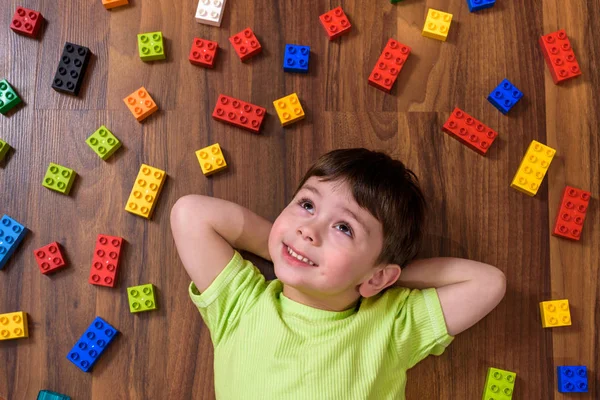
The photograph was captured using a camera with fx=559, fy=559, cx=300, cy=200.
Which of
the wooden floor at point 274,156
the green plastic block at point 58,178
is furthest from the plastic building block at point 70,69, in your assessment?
the green plastic block at point 58,178

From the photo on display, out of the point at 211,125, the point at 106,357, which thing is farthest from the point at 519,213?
the point at 106,357

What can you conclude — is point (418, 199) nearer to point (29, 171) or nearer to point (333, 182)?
point (333, 182)

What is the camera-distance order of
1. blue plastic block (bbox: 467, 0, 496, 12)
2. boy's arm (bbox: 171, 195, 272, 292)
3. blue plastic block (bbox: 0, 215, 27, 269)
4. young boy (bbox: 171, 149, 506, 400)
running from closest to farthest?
young boy (bbox: 171, 149, 506, 400)
boy's arm (bbox: 171, 195, 272, 292)
blue plastic block (bbox: 0, 215, 27, 269)
blue plastic block (bbox: 467, 0, 496, 12)

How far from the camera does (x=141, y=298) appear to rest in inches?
46.4

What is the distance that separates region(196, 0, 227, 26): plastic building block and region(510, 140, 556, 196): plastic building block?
0.75 meters

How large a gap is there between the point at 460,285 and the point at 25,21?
1.08m

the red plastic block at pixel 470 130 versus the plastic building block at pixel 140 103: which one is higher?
the plastic building block at pixel 140 103

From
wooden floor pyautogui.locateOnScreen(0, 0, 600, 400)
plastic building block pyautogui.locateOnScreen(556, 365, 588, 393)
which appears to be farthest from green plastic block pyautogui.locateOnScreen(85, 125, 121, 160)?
plastic building block pyautogui.locateOnScreen(556, 365, 588, 393)

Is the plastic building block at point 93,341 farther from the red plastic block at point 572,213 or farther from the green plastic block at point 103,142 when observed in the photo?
the red plastic block at point 572,213

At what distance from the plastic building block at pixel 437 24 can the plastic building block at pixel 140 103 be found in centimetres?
64

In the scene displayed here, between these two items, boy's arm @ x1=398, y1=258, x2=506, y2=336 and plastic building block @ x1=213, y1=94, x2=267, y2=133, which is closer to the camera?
boy's arm @ x1=398, y1=258, x2=506, y2=336

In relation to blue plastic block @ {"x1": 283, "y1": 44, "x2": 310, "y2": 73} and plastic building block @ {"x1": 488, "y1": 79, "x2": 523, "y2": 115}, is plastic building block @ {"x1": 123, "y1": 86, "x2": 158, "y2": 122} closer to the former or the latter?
blue plastic block @ {"x1": 283, "y1": 44, "x2": 310, "y2": 73}

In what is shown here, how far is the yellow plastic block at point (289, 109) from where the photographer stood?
1226 mm

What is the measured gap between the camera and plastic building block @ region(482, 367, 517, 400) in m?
1.18
